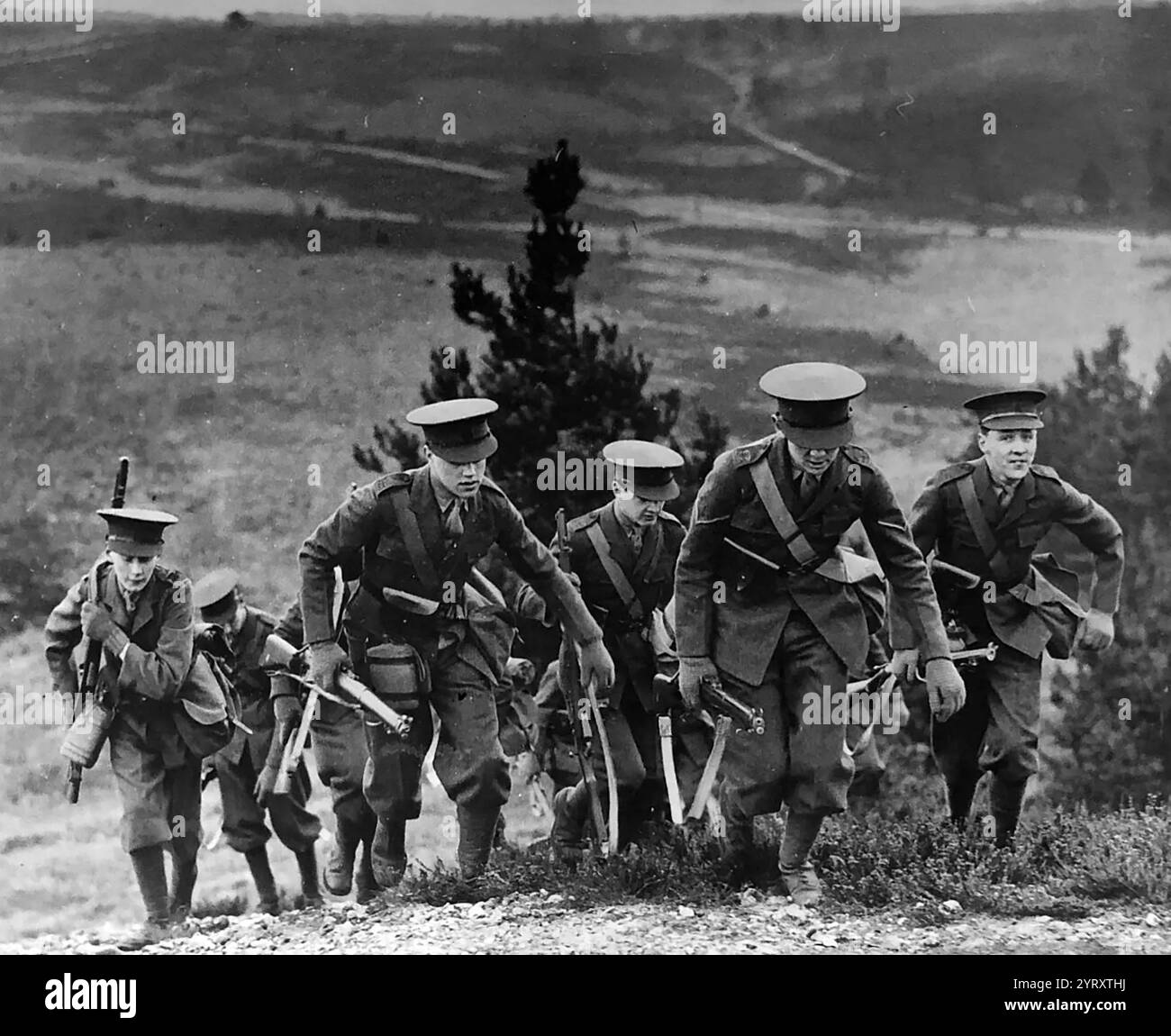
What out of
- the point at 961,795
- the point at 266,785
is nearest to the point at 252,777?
the point at 266,785

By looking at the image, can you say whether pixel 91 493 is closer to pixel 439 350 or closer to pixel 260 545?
pixel 260 545

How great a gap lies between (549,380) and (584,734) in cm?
215

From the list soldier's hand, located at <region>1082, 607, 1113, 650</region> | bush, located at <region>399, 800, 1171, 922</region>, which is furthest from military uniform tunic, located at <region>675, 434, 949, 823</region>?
soldier's hand, located at <region>1082, 607, 1113, 650</region>

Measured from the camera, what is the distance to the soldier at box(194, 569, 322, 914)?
403 inches

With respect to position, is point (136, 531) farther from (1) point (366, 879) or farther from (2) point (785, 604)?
(2) point (785, 604)

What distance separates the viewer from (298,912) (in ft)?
33.3

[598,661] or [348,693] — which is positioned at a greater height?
[598,661]

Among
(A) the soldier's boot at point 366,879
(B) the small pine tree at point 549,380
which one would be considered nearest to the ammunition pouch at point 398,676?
(A) the soldier's boot at point 366,879

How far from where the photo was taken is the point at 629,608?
391 inches

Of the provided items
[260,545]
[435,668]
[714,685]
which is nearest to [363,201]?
[260,545]

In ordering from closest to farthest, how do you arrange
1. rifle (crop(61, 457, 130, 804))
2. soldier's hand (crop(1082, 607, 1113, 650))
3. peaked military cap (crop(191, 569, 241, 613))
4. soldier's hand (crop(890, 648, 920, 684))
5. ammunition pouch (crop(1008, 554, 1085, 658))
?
soldier's hand (crop(890, 648, 920, 684))
rifle (crop(61, 457, 130, 804))
ammunition pouch (crop(1008, 554, 1085, 658))
soldier's hand (crop(1082, 607, 1113, 650))
peaked military cap (crop(191, 569, 241, 613))

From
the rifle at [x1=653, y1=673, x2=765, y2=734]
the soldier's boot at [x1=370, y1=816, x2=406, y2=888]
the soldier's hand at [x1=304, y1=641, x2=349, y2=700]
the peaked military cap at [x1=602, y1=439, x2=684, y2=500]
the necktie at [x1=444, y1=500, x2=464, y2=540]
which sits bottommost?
the soldier's boot at [x1=370, y1=816, x2=406, y2=888]

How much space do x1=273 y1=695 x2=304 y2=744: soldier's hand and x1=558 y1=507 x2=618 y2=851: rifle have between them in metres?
1.47

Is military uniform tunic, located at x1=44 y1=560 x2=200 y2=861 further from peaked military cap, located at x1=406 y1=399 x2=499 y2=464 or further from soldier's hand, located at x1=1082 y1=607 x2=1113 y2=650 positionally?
soldier's hand, located at x1=1082 y1=607 x2=1113 y2=650
